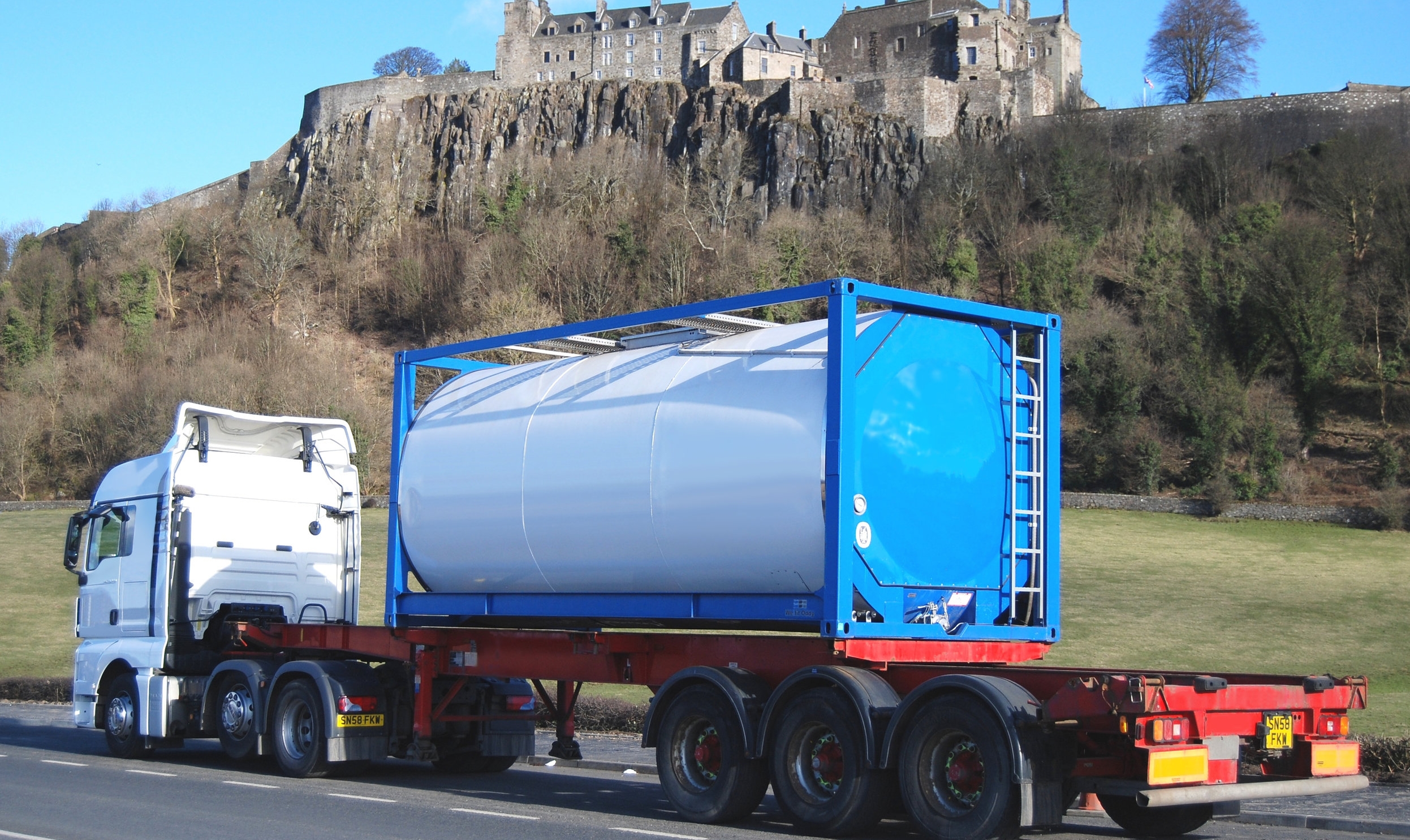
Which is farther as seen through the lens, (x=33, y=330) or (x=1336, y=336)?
(x=33, y=330)

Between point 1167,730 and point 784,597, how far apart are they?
9.75ft

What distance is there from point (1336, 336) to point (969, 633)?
206 feet

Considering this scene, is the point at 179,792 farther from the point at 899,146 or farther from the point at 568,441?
the point at 899,146

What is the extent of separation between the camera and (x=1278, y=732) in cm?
938

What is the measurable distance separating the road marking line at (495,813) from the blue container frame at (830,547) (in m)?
1.79

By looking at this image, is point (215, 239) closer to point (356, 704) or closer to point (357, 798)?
point (356, 704)

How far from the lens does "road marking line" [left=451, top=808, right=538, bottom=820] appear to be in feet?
36.5

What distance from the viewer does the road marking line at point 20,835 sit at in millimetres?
9758

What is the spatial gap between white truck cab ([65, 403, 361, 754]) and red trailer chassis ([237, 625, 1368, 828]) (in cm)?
654

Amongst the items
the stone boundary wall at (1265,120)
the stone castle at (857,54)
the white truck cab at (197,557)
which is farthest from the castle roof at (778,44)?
the white truck cab at (197,557)

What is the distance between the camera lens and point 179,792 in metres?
12.8

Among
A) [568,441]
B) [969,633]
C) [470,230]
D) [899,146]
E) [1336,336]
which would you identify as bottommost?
[969,633]

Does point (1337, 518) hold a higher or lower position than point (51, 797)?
higher

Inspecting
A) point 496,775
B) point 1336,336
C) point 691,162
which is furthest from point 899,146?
point 496,775
